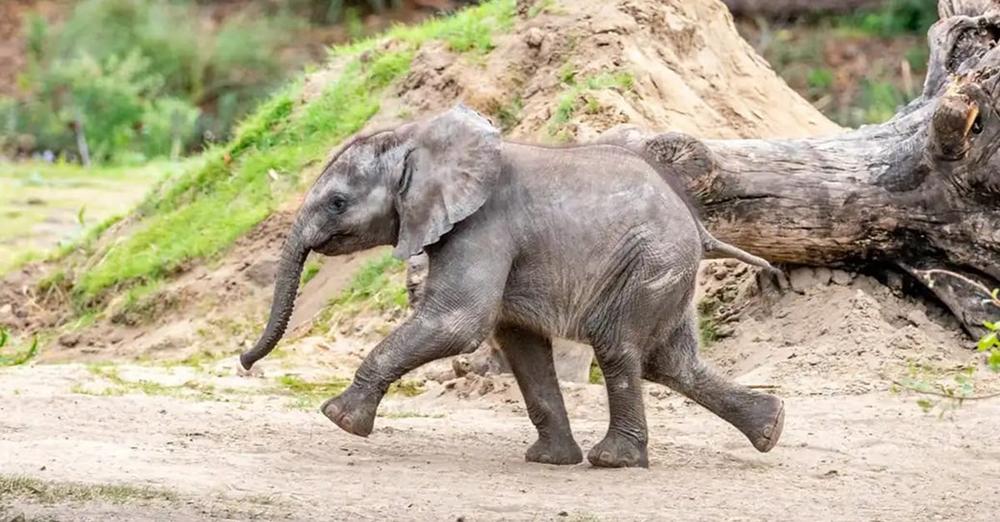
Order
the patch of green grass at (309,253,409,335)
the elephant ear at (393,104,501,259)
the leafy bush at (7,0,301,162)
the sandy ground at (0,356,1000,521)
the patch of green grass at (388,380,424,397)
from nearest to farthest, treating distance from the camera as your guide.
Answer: the sandy ground at (0,356,1000,521) < the elephant ear at (393,104,501,259) < the patch of green grass at (388,380,424,397) < the patch of green grass at (309,253,409,335) < the leafy bush at (7,0,301,162)

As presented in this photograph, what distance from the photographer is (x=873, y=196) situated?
9539 mm

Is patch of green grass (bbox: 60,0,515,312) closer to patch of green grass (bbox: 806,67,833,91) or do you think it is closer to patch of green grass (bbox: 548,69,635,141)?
patch of green grass (bbox: 548,69,635,141)

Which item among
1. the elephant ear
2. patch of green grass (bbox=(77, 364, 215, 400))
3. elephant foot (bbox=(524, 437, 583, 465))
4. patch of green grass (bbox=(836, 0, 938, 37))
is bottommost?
patch of green grass (bbox=(836, 0, 938, 37))

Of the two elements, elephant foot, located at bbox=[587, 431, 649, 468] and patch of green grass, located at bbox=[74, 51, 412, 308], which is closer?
elephant foot, located at bbox=[587, 431, 649, 468]

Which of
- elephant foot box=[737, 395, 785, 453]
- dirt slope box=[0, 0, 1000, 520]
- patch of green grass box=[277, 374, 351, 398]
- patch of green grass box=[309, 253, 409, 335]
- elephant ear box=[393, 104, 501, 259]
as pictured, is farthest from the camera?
patch of green grass box=[309, 253, 409, 335]

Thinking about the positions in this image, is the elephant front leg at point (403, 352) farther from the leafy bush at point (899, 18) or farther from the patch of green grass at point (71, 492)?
the leafy bush at point (899, 18)

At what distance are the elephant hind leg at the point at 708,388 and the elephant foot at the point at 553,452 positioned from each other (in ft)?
1.58

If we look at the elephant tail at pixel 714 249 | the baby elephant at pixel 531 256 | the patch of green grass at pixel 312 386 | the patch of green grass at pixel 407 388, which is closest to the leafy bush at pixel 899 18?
the patch of green grass at pixel 407 388

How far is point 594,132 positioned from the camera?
1091cm

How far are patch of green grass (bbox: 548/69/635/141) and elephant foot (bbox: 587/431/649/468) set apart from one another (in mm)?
3406

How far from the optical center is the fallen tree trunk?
9242mm

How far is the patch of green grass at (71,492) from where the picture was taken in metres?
6.66

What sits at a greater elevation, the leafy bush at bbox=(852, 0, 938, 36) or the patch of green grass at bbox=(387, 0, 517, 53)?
the patch of green grass at bbox=(387, 0, 517, 53)

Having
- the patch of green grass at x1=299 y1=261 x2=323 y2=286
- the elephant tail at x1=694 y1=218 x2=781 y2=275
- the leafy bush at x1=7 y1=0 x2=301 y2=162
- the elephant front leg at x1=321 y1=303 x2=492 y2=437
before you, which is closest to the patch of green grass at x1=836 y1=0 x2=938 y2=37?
the leafy bush at x1=7 y1=0 x2=301 y2=162
